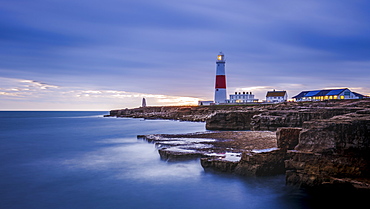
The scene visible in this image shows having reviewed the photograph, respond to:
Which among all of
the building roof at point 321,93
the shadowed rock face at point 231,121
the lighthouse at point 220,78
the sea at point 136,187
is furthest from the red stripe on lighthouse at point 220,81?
the sea at point 136,187

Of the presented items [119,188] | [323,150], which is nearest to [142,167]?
[119,188]

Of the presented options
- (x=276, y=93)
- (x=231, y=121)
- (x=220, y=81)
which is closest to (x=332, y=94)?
(x=276, y=93)

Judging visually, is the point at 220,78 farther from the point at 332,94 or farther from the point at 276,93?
the point at 332,94

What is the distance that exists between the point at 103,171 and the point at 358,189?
1086 cm

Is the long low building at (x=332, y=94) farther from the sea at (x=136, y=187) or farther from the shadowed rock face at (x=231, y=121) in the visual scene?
the sea at (x=136, y=187)

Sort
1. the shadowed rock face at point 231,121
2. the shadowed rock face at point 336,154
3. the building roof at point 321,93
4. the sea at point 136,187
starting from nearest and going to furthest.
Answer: the shadowed rock face at point 336,154 → the sea at point 136,187 → the shadowed rock face at point 231,121 → the building roof at point 321,93

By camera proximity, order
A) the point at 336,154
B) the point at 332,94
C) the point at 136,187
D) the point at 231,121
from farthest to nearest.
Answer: the point at 332,94
the point at 231,121
the point at 136,187
the point at 336,154

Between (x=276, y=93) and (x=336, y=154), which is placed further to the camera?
(x=276, y=93)

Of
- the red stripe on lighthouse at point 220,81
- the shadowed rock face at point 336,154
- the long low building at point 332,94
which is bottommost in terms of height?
the shadowed rock face at point 336,154

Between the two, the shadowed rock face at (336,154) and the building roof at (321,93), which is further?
the building roof at (321,93)

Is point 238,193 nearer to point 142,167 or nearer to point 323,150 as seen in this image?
point 323,150

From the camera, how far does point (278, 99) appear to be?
234 ft

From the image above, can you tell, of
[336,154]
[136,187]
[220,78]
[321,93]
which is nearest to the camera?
[336,154]

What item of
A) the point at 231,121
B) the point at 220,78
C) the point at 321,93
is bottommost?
the point at 231,121
